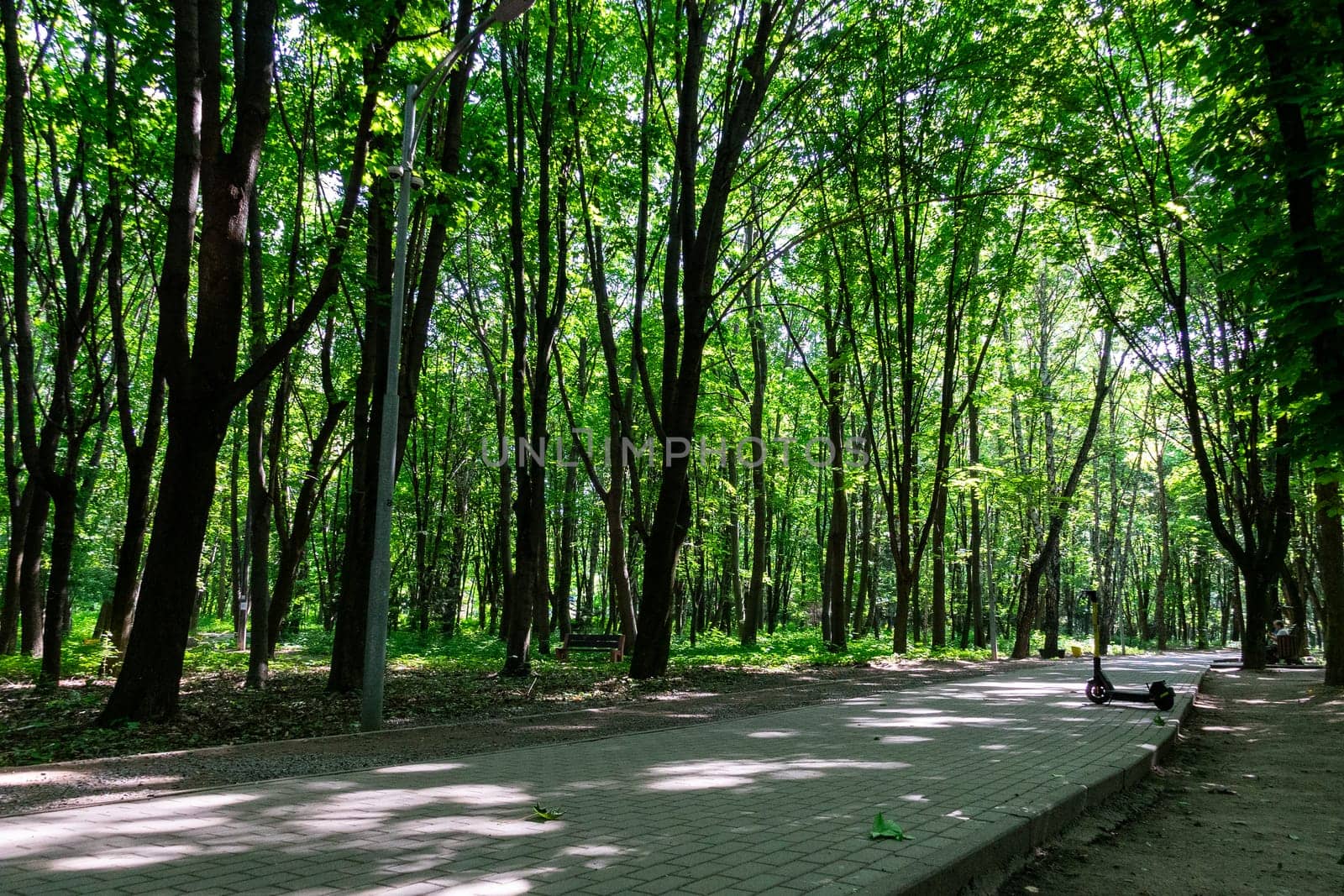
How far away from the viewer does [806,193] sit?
68.5 feet

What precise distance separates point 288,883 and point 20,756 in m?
5.47

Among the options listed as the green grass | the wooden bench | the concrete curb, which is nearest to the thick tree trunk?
the green grass

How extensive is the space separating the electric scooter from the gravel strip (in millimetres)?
3653

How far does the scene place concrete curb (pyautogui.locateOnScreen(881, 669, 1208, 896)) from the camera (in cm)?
376

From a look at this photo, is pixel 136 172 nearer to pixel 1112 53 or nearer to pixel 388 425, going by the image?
pixel 388 425

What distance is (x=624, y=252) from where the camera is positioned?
67.7ft

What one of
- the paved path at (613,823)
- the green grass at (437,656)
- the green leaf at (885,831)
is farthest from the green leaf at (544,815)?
the green grass at (437,656)

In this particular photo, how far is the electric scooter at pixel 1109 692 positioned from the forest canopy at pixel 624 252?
300 cm

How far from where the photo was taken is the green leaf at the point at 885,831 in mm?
4348

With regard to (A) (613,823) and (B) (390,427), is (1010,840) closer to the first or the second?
(A) (613,823)

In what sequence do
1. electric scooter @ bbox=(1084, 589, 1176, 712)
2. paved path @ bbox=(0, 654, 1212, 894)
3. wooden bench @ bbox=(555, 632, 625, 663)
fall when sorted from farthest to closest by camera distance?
wooden bench @ bbox=(555, 632, 625, 663), electric scooter @ bbox=(1084, 589, 1176, 712), paved path @ bbox=(0, 654, 1212, 894)

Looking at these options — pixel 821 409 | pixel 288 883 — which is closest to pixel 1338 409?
pixel 288 883

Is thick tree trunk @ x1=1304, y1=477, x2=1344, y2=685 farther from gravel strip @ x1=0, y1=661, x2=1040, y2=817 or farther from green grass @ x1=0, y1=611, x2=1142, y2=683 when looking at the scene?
green grass @ x1=0, y1=611, x2=1142, y2=683

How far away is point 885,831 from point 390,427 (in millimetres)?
6839
